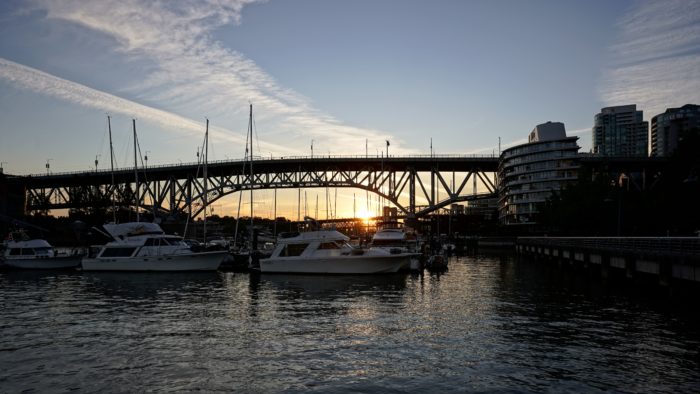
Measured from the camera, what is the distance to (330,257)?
4422 cm

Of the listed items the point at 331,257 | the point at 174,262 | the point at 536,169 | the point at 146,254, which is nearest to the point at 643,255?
the point at 331,257

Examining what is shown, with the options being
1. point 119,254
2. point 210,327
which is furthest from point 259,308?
point 119,254

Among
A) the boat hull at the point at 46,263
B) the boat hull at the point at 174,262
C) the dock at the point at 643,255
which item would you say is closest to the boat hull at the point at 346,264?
the boat hull at the point at 174,262

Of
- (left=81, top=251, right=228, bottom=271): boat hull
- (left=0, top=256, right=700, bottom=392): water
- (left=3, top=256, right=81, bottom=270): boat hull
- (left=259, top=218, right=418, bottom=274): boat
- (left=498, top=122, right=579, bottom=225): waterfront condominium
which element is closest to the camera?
(left=0, top=256, right=700, bottom=392): water

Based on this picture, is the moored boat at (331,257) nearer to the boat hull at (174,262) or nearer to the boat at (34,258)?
the boat hull at (174,262)

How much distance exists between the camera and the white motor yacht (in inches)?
1745

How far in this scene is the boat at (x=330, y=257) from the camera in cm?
4431

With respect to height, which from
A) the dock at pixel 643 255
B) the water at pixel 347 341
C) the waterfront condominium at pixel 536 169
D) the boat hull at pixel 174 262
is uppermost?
the waterfront condominium at pixel 536 169

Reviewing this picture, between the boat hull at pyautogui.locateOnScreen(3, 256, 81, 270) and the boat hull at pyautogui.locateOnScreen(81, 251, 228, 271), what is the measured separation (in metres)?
8.33

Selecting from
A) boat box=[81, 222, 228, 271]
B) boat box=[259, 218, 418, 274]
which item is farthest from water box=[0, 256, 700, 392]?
boat box=[81, 222, 228, 271]

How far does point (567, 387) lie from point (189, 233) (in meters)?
129

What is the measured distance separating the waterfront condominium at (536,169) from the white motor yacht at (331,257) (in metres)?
96.5

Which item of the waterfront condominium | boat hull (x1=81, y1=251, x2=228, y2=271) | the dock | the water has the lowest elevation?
the water

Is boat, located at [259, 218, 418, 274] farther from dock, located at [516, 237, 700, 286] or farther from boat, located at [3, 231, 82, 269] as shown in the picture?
boat, located at [3, 231, 82, 269]
